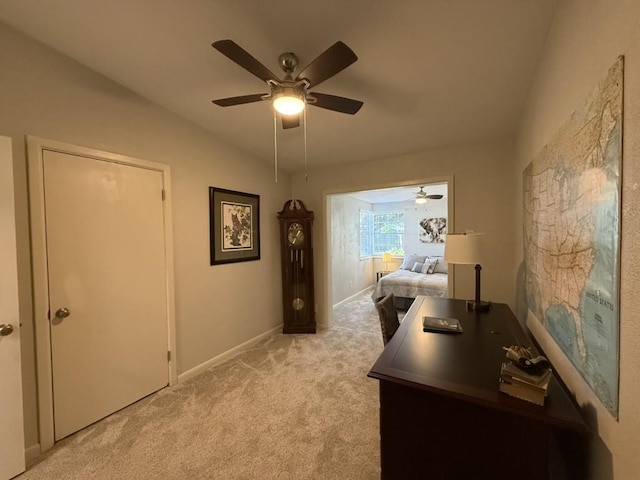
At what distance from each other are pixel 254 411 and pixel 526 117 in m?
3.20

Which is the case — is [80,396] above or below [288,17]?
below

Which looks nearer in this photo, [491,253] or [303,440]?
[303,440]

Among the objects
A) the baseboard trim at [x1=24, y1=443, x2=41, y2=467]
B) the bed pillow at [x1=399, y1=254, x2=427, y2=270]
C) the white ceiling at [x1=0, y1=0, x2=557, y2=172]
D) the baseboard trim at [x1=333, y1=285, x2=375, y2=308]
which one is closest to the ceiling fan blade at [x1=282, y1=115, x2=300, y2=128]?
the white ceiling at [x1=0, y1=0, x2=557, y2=172]

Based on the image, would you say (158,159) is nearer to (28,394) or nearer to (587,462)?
(28,394)

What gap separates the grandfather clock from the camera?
3.85 m

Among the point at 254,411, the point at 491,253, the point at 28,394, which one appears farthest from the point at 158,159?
the point at 491,253

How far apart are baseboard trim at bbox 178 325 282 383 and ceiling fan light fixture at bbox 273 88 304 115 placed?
2.59 meters

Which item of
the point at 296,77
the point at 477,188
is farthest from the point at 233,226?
the point at 477,188

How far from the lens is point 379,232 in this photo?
7.29 m

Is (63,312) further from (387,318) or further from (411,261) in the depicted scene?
(411,261)

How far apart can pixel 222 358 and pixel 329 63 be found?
118 inches

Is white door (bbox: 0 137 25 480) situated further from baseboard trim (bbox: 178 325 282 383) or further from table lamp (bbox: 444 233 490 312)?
table lamp (bbox: 444 233 490 312)

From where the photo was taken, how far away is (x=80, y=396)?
6.72ft

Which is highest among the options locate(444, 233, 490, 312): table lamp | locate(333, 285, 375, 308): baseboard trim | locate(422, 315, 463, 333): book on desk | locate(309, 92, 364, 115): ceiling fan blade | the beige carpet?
locate(309, 92, 364, 115): ceiling fan blade
